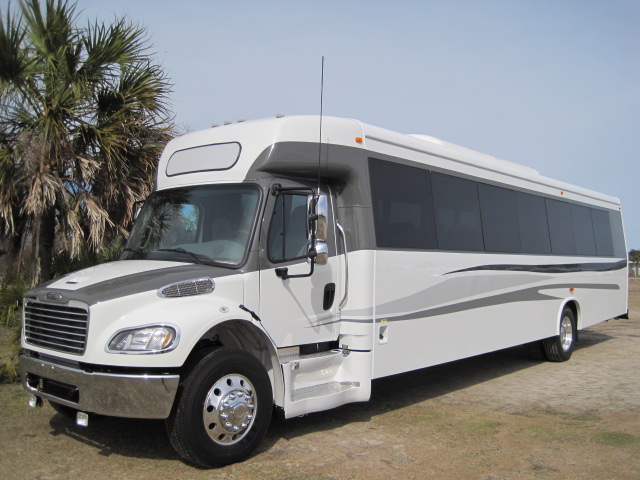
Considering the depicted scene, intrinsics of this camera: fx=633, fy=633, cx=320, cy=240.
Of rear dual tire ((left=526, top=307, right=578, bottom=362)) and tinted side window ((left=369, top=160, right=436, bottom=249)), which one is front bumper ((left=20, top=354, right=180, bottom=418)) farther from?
rear dual tire ((left=526, top=307, right=578, bottom=362))

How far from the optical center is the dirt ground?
5.47 meters

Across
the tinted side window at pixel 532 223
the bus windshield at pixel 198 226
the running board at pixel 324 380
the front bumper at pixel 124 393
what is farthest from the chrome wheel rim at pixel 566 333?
the front bumper at pixel 124 393

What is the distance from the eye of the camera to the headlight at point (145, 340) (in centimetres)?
507

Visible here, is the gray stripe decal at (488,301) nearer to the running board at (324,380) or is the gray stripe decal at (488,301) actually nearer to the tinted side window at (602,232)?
the running board at (324,380)

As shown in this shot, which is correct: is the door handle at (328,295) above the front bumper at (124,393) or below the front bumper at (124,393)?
above

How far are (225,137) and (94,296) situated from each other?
2.30 metres

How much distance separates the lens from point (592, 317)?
12.5 m

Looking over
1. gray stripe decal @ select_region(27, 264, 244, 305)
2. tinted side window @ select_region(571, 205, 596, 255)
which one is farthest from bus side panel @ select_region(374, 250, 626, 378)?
gray stripe decal @ select_region(27, 264, 244, 305)

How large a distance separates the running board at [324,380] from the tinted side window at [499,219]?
320 cm

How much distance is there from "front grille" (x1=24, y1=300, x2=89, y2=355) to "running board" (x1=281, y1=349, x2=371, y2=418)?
1887mm

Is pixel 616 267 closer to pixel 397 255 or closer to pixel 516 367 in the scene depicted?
pixel 516 367

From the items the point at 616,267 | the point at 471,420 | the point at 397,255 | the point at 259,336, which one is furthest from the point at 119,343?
the point at 616,267

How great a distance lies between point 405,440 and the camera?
642cm

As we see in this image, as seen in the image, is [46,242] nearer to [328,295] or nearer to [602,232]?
[328,295]
